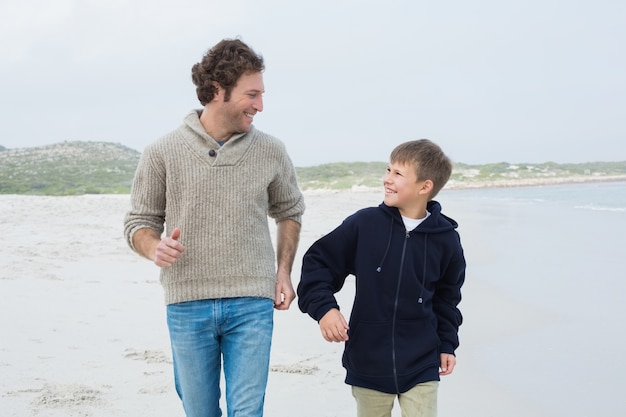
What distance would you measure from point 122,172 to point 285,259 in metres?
60.4

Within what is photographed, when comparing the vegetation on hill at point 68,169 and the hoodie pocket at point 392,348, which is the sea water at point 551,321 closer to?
the hoodie pocket at point 392,348

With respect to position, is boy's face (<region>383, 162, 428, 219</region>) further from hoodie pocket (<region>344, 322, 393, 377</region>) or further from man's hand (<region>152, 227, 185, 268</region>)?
man's hand (<region>152, 227, 185, 268</region>)

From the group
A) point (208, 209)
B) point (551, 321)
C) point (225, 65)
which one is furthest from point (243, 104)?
point (551, 321)

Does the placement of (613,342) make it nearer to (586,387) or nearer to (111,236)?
(586,387)

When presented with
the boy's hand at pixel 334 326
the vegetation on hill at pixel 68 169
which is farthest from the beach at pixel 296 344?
the vegetation on hill at pixel 68 169

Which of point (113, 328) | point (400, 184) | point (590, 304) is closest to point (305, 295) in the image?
point (400, 184)

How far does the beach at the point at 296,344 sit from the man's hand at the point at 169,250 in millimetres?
1890

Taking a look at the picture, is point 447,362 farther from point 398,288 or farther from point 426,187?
point 426,187

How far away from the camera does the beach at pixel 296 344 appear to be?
4.42 metres

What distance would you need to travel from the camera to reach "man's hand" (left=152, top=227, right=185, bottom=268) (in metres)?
2.61

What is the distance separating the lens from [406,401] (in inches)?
114

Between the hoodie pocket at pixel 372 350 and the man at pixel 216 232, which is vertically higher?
the man at pixel 216 232

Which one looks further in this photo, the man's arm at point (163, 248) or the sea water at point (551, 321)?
the sea water at point (551, 321)

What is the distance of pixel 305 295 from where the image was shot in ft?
9.68
